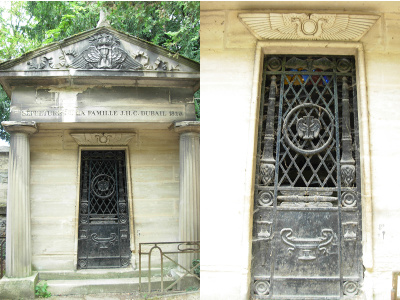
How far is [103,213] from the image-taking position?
8.88 meters

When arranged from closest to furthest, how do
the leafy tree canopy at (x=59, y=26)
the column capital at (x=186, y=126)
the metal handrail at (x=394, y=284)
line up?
the metal handrail at (x=394, y=284) < the column capital at (x=186, y=126) < the leafy tree canopy at (x=59, y=26)

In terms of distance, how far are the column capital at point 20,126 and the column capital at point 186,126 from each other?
8.39 ft

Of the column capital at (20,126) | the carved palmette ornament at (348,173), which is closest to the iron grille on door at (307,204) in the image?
the carved palmette ornament at (348,173)

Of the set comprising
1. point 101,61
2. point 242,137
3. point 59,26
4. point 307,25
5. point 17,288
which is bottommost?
point 17,288

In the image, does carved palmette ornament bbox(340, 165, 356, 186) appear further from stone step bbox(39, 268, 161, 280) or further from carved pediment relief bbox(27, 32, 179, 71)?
stone step bbox(39, 268, 161, 280)

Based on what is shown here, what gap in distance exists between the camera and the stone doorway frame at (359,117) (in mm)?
5023

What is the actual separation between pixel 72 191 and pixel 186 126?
2.77 meters

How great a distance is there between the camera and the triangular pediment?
25.4ft

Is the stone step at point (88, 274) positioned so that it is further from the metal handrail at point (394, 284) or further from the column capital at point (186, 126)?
the metal handrail at point (394, 284)

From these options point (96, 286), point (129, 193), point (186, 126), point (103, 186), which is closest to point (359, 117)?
point (186, 126)

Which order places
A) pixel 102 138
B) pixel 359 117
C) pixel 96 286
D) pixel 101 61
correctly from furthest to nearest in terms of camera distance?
pixel 102 138 < pixel 96 286 < pixel 101 61 < pixel 359 117

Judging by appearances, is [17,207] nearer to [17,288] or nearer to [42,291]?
[17,288]

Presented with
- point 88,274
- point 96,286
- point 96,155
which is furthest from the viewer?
point 96,155

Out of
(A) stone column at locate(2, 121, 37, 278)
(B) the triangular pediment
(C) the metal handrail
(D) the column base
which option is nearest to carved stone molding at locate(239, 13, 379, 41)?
(C) the metal handrail
